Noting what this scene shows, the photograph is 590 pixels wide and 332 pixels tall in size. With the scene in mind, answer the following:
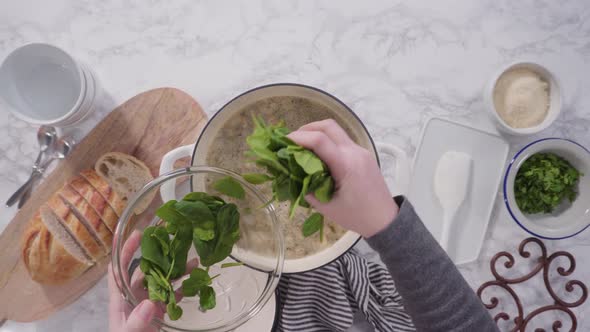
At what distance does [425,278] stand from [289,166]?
32cm

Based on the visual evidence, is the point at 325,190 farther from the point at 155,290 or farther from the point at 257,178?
the point at 155,290

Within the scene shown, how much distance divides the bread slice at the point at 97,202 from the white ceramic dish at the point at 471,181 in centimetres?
59

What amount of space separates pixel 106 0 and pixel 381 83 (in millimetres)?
591

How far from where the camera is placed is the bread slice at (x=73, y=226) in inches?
34.0

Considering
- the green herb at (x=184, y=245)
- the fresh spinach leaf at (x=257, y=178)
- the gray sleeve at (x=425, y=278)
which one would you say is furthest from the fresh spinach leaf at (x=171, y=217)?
the gray sleeve at (x=425, y=278)

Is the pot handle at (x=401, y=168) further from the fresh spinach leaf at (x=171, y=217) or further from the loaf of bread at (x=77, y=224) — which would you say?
the loaf of bread at (x=77, y=224)

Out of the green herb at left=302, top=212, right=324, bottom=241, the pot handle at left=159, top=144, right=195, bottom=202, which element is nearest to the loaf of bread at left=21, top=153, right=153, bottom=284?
the pot handle at left=159, top=144, right=195, bottom=202

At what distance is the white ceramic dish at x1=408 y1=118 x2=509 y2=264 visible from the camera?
0.93m

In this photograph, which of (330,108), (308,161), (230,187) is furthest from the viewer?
(330,108)

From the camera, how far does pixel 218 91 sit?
930mm

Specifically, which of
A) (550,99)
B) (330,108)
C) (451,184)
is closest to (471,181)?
(451,184)

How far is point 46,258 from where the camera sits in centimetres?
87

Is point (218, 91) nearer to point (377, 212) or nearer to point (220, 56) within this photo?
point (220, 56)

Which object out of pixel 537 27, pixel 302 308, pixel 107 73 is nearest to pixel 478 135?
pixel 537 27
